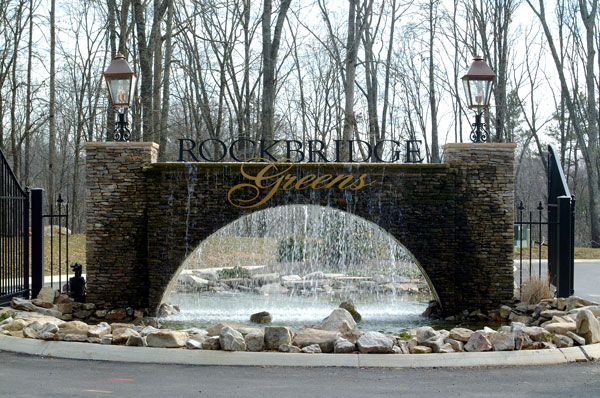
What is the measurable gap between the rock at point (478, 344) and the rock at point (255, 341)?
7.76ft

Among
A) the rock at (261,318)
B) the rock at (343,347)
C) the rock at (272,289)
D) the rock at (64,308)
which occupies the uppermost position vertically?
the rock at (343,347)

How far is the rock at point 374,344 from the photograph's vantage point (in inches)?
306

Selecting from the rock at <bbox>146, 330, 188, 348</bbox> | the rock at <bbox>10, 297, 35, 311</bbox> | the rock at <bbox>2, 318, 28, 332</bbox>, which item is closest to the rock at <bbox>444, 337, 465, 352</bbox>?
the rock at <bbox>146, 330, 188, 348</bbox>

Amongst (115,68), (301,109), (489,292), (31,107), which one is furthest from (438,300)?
(301,109)

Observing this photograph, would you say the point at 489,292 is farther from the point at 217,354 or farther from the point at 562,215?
the point at 217,354

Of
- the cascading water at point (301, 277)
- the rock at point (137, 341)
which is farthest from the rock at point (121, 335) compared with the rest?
the cascading water at point (301, 277)

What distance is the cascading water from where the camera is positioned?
42.7 ft

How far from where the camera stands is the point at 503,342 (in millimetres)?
7957

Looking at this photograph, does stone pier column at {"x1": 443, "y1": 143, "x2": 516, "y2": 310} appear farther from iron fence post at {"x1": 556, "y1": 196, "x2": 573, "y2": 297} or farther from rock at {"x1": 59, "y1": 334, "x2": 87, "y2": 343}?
rock at {"x1": 59, "y1": 334, "x2": 87, "y2": 343}

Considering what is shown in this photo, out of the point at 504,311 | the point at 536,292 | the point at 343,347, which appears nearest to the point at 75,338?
the point at 343,347

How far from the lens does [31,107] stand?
30078mm

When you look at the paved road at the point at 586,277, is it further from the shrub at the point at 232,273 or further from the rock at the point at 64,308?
the rock at the point at 64,308

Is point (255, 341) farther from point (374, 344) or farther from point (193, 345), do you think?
point (374, 344)

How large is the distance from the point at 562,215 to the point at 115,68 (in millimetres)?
8202
